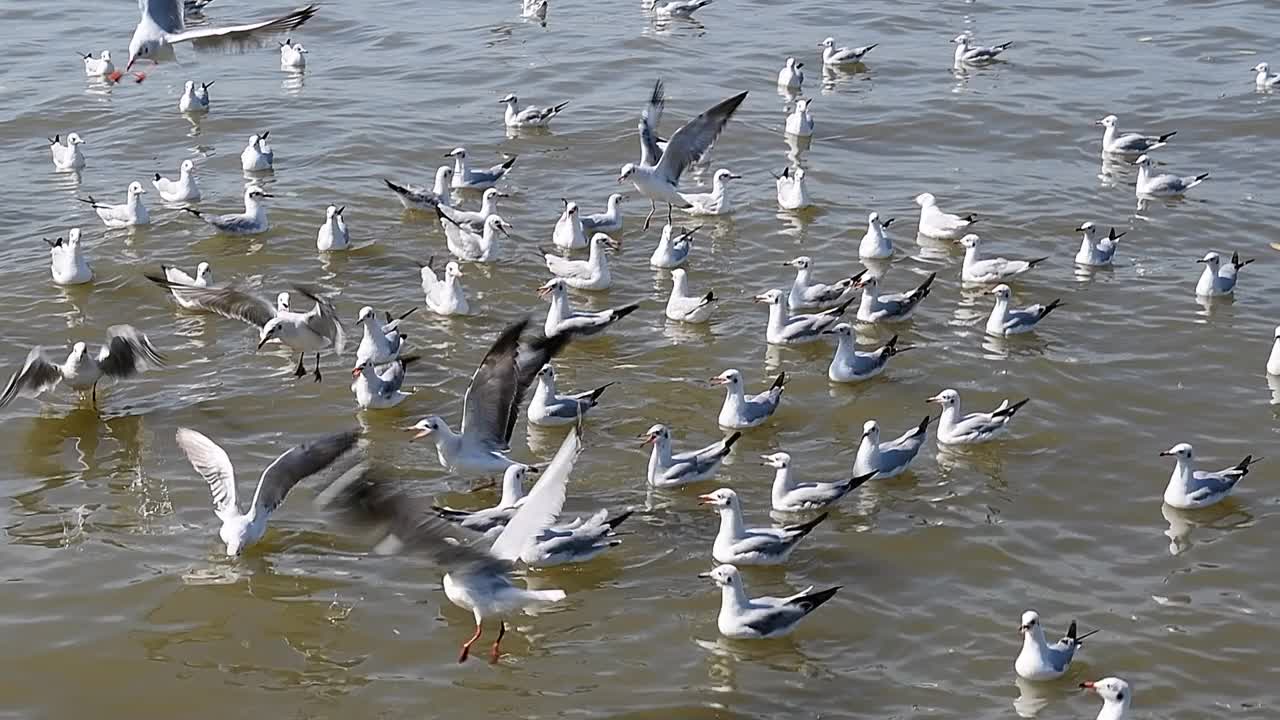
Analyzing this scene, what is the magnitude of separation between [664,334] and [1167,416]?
5.27 meters

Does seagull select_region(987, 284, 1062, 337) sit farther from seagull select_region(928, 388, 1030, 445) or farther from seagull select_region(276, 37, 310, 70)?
seagull select_region(276, 37, 310, 70)

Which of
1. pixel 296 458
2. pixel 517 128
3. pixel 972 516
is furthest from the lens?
pixel 517 128

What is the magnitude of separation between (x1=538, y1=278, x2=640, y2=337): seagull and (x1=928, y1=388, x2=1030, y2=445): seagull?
3.63 metres

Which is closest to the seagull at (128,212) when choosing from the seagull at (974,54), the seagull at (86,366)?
the seagull at (86,366)

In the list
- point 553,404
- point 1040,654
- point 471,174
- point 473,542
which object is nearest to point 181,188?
point 471,174

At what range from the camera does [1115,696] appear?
9938mm

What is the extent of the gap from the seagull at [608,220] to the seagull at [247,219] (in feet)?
13.3

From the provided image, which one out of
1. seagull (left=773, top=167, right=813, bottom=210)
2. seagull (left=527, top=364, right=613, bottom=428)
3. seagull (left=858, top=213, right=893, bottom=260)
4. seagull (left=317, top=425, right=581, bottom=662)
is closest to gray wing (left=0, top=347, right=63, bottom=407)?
seagull (left=527, top=364, right=613, bottom=428)

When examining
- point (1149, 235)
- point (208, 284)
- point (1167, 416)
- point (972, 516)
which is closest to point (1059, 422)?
point (1167, 416)

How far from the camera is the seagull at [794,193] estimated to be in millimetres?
20188

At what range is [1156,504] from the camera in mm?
13242

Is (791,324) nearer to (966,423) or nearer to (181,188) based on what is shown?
(966,423)

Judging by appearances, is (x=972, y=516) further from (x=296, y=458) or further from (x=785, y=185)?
(x=785, y=185)

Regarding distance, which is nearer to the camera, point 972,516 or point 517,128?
point 972,516
